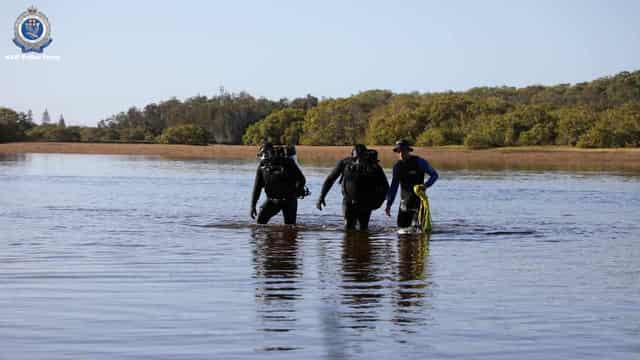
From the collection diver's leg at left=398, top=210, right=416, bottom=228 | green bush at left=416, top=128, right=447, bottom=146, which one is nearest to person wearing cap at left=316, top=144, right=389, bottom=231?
diver's leg at left=398, top=210, right=416, bottom=228

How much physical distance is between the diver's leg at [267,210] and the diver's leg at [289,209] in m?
0.13

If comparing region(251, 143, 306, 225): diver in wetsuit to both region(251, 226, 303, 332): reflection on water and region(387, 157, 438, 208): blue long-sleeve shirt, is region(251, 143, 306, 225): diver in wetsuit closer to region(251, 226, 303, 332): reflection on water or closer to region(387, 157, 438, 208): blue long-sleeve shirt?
region(251, 226, 303, 332): reflection on water

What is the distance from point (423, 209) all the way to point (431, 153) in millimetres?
74678

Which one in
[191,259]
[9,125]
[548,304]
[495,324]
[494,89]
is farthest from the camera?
[494,89]

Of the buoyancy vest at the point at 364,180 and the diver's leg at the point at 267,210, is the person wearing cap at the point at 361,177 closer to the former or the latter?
the buoyancy vest at the point at 364,180

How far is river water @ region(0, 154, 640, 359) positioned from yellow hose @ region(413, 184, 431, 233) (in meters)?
0.31

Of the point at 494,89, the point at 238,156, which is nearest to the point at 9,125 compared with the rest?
the point at 238,156

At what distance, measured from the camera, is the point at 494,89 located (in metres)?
182

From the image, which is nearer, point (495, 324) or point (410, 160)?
point (495, 324)

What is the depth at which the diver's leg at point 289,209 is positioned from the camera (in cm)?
1931

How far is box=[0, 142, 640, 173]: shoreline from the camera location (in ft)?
255

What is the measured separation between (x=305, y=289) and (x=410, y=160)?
604 centimetres

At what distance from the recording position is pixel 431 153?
92375 millimetres

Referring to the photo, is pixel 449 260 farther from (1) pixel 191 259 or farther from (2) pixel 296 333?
(2) pixel 296 333
